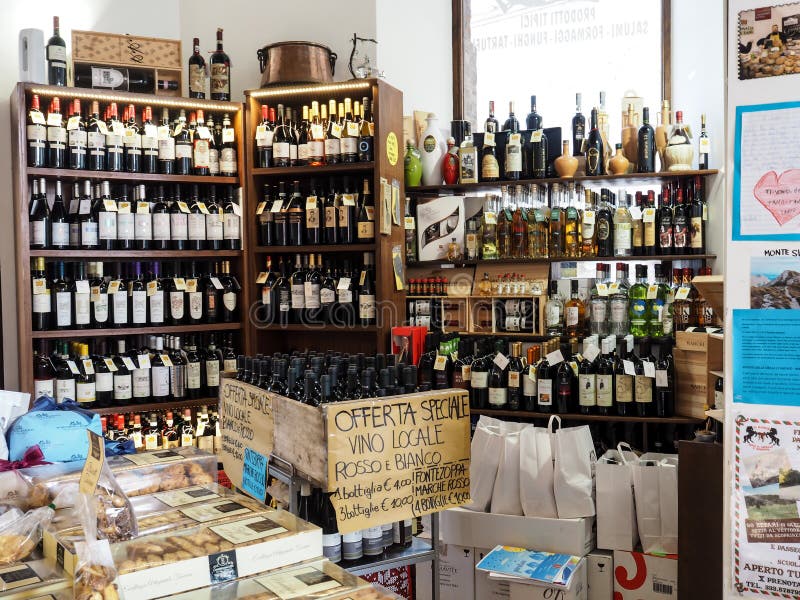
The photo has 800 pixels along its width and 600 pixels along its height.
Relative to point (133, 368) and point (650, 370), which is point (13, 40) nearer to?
point (133, 368)

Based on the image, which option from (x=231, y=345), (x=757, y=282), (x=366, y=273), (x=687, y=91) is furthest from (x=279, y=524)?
(x=687, y=91)

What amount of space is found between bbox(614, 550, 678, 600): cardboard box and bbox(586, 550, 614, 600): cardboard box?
0.07 ft

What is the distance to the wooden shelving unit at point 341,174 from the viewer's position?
13.9 ft

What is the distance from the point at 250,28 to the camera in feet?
16.1

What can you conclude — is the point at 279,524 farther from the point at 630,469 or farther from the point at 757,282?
the point at 630,469

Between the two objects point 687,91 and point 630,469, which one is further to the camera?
point 687,91

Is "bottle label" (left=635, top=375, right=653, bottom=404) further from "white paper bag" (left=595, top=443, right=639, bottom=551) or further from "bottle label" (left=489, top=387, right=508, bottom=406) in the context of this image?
"white paper bag" (left=595, top=443, right=639, bottom=551)

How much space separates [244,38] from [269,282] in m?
1.63

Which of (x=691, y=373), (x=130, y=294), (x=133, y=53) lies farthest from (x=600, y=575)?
(x=133, y=53)

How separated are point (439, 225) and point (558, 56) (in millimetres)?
1364

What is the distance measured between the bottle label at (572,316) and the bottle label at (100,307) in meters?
2.58

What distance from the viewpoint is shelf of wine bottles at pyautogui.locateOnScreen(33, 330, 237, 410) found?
13.5 ft

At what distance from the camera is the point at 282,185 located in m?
4.55

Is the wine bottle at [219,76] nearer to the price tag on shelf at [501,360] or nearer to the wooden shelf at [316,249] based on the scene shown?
the wooden shelf at [316,249]
